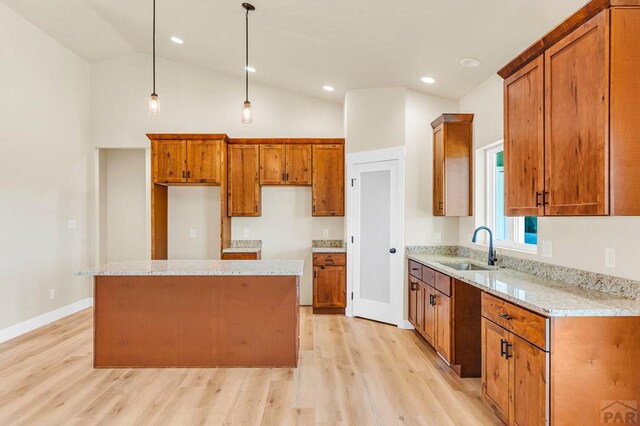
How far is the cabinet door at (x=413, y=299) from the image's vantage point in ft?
13.3

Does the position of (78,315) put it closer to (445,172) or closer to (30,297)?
(30,297)

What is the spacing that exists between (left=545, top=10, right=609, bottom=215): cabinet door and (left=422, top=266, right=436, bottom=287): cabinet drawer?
145cm

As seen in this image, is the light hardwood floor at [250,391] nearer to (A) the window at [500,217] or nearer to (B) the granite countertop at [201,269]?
(B) the granite countertop at [201,269]

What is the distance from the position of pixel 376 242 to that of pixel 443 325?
1.60 metres

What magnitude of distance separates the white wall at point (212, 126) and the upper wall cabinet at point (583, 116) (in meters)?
3.41

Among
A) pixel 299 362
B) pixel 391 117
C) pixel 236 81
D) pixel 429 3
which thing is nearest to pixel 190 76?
pixel 236 81

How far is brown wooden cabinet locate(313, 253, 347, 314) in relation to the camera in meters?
4.95

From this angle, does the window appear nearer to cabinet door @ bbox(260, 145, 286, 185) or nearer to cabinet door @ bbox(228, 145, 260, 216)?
cabinet door @ bbox(260, 145, 286, 185)

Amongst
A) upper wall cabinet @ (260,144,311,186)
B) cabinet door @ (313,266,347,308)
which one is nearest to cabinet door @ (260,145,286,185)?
upper wall cabinet @ (260,144,311,186)

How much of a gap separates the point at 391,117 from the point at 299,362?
3021 mm

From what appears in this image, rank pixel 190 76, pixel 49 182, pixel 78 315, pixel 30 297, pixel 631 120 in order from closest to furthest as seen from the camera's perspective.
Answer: pixel 631 120, pixel 30 297, pixel 49 182, pixel 78 315, pixel 190 76

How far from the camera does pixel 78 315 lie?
495 centimetres

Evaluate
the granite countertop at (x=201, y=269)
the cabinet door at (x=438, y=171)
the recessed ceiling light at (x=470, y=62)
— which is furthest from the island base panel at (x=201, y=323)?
the recessed ceiling light at (x=470, y=62)

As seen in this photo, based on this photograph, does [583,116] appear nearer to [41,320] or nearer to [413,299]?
[413,299]
